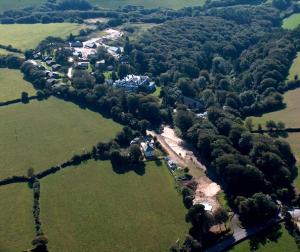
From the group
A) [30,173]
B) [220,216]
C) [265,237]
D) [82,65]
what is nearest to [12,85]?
[82,65]

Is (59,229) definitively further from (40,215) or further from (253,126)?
(253,126)

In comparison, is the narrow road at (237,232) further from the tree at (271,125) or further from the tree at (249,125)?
the tree at (271,125)

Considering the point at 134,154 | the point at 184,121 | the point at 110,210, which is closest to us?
the point at 110,210

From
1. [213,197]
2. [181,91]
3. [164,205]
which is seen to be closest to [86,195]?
[164,205]

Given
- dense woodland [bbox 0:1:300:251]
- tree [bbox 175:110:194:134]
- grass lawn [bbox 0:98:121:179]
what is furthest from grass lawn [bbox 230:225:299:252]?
grass lawn [bbox 0:98:121:179]

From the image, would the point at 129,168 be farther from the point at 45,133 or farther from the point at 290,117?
the point at 290,117

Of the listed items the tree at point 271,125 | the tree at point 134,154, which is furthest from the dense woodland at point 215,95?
the tree at point 271,125

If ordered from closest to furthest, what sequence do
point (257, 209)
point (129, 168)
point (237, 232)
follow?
1. point (237, 232)
2. point (257, 209)
3. point (129, 168)
